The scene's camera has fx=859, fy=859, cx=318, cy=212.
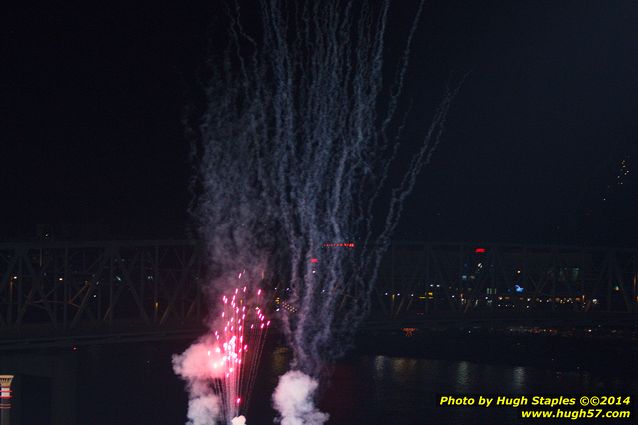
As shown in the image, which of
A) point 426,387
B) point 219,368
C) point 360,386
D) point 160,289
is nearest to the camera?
point 219,368

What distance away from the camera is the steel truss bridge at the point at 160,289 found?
4912 cm

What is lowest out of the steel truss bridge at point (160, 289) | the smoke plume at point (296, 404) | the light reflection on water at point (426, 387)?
the light reflection on water at point (426, 387)

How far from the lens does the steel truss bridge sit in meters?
49.1

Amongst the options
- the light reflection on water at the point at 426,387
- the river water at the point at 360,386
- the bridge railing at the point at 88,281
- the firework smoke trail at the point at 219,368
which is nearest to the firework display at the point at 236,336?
the firework smoke trail at the point at 219,368

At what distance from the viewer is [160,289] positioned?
59844 millimetres

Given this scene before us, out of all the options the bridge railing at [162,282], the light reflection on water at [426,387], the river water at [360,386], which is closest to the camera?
the bridge railing at [162,282]

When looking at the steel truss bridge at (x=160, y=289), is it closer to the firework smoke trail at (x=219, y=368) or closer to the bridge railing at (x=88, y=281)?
the bridge railing at (x=88, y=281)

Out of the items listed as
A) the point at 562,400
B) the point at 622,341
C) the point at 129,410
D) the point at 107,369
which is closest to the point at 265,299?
the point at 129,410

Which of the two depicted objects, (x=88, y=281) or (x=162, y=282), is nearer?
(x=88, y=281)

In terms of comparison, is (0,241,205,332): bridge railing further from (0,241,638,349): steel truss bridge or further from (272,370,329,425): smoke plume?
(272,370,329,425): smoke plume

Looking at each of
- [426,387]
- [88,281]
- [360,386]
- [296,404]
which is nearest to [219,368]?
[296,404]

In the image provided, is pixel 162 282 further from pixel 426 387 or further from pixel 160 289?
pixel 426 387

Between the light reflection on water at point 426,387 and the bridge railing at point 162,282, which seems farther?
the light reflection on water at point 426,387

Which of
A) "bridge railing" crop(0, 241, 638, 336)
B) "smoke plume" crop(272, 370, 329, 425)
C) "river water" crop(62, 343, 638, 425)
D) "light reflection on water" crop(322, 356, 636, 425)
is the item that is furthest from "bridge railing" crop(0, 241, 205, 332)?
"light reflection on water" crop(322, 356, 636, 425)
